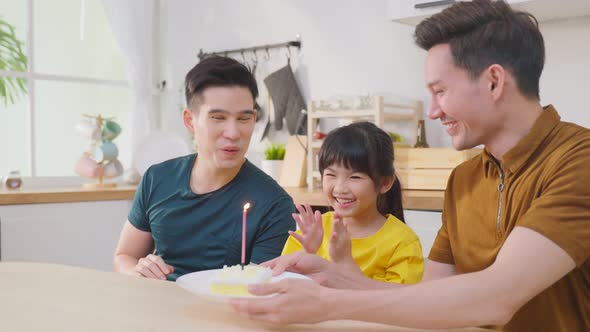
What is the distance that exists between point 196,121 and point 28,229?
5.69ft

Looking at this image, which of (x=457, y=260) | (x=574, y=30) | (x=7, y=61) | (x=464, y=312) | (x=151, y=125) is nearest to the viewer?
(x=464, y=312)

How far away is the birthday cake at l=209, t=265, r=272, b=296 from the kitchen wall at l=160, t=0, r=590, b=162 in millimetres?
2221

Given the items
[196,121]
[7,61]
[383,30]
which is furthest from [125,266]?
[7,61]

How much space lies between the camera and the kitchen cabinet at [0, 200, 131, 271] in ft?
10.4

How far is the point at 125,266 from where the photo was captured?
6.10ft

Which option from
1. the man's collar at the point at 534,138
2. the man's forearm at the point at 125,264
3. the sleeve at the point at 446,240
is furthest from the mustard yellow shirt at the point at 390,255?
the man's collar at the point at 534,138

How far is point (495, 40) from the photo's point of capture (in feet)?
3.65

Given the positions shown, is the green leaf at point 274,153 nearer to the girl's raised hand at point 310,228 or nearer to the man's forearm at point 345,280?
the girl's raised hand at point 310,228

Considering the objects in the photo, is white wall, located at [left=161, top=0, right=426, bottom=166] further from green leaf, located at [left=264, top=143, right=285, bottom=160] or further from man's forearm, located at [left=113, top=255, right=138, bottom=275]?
man's forearm, located at [left=113, top=255, right=138, bottom=275]

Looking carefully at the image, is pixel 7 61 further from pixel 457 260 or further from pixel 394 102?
pixel 457 260

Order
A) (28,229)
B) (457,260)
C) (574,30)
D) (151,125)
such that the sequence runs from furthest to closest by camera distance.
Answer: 1. (151,125)
2. (28,229)
3. (574,30)
4. (457,260)

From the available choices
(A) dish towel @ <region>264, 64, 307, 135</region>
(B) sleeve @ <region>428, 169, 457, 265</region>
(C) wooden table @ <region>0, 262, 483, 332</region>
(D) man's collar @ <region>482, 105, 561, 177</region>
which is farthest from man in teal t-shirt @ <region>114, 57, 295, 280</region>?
(A) dish towel @ <region>264, 64, 307, 135</region>

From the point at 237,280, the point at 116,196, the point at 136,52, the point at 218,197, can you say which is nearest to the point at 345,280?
the point at 237,280

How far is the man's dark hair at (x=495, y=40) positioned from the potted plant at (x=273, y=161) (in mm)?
2457
